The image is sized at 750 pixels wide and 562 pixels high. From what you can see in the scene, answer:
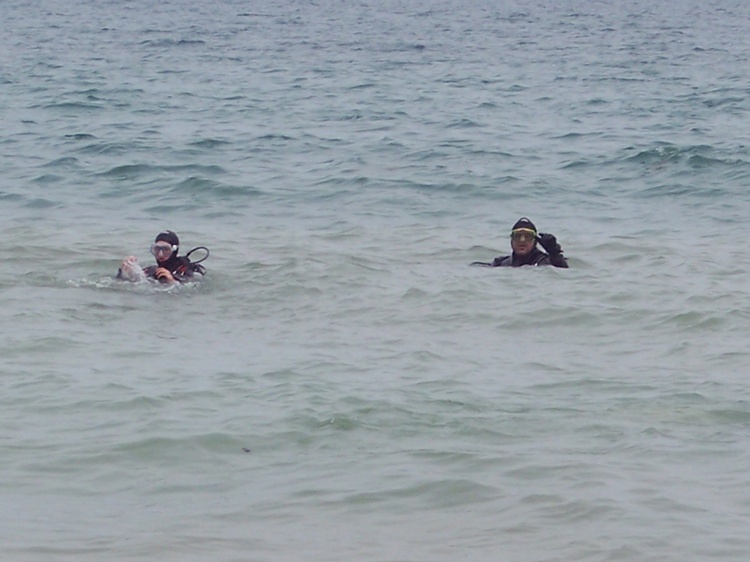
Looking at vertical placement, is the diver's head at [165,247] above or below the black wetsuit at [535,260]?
above

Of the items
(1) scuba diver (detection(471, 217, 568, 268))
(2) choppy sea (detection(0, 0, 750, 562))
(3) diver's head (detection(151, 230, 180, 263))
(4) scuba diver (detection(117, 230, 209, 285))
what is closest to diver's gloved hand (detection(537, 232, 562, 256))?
(1) scuba diver (detection(471, 217, 568, 268))

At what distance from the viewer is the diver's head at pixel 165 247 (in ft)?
42.6

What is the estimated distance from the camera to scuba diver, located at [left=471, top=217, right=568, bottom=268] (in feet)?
44.0

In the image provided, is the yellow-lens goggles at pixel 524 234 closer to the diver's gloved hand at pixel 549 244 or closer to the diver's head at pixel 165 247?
the diver's gloved hand at pixel 549 244

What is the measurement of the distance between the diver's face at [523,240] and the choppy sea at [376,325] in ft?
1.38

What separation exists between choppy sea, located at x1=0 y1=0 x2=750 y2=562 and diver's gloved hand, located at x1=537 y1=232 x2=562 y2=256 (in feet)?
1.08

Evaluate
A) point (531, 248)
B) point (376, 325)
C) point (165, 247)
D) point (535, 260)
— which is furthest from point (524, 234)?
point (165, 247)

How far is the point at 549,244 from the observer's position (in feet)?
44.0

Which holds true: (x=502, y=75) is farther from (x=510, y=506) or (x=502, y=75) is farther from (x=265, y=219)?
(x=510, y=506)

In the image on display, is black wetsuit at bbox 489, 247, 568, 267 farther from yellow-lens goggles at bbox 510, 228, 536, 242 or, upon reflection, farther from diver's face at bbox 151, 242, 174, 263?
diver's face at bbox 151, 242, 174, 263

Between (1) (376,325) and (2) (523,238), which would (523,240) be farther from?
(1) (376,325)

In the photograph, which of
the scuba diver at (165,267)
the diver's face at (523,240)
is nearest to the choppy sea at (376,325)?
the scuba diver at (165,267)

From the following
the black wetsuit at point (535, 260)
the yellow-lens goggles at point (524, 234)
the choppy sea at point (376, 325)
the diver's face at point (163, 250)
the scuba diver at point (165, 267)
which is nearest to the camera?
the choppy sea at point (376, 325)

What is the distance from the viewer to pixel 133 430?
26.8 ft
